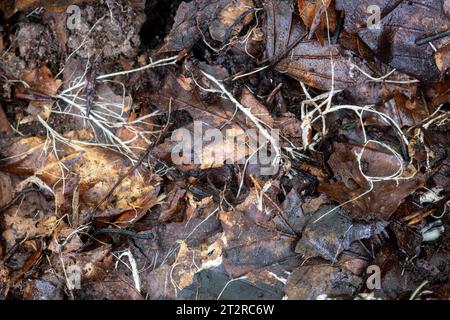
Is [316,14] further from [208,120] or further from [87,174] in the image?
[87,174]

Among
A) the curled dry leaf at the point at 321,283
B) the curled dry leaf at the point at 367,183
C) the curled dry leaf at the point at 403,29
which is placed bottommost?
the curled dry leaf at the point at 321,283

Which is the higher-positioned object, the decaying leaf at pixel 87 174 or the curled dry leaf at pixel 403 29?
the curled dry leaf at pixel 403 29

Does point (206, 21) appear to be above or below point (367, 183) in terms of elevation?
above

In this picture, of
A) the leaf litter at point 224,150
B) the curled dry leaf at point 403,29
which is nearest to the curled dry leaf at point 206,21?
the leaf litter at point 224,150

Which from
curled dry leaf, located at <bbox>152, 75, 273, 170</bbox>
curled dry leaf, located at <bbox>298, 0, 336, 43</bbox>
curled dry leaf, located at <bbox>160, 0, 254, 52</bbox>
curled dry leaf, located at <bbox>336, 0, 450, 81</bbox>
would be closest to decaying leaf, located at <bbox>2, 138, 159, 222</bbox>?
curled dry leaf, located at <bbox>152, 75, 273, 170</bbox>

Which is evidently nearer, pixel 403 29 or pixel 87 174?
pixel 403 29

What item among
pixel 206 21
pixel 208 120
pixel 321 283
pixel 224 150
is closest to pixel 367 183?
pixel 321 283

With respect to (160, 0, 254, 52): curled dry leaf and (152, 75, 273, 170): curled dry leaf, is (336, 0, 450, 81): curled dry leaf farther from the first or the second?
(152, 75, 273, 170): curled dry leaf

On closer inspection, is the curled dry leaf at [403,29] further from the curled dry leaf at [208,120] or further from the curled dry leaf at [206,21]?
the curled dry leaf at [208,120]
